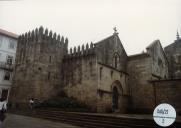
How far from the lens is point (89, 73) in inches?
806

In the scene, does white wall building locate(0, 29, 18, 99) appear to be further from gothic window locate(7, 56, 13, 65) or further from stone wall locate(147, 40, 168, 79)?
stone wall locate(147, 40, 168, 79)

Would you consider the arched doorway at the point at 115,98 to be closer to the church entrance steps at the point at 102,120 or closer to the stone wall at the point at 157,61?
the stone wall at the point at 157,61

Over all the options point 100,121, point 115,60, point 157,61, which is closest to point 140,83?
point 115,60

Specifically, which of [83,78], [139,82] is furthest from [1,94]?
[139,82]

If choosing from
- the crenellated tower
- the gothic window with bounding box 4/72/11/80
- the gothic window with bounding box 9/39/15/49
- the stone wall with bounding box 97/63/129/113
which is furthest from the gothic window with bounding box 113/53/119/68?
the gothic window with bounding box 9/39/15/49

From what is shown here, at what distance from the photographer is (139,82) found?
24.3 m

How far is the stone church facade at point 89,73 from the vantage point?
2038cm

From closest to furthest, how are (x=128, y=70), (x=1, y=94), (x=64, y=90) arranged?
(x=64, y=90) → (x=128, y=70) → (x=1, y=94)

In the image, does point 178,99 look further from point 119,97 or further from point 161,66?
point 161,66

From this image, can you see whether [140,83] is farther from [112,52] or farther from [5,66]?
[5,66]

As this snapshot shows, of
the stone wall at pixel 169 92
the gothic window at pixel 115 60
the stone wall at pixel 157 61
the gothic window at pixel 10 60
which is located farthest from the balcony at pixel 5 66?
the stone wall at pixel 169 92

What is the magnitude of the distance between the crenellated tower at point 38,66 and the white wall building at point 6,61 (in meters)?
8.32

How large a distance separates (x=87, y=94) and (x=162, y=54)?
15867mm

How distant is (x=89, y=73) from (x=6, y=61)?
69.7 ft
